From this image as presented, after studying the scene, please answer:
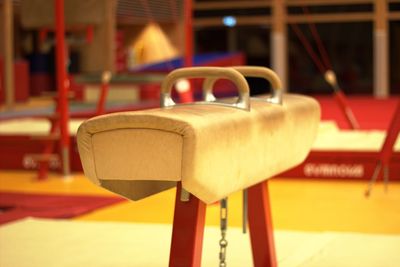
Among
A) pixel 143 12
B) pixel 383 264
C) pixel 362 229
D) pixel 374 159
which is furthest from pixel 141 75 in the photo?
pixel 383 264

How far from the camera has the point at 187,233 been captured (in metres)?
2.75

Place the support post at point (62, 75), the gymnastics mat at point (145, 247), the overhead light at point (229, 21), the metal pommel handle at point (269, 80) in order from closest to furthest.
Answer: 1. the metal pommel handle at point (269, 80)
2. the gymnastics mat at point (145, 247)
3. the support post at point (62, 75)
4. the overhead light at point (229, 21)

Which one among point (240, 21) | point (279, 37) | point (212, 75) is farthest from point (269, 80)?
point (240, 21)

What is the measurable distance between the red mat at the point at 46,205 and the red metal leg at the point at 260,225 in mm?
2109

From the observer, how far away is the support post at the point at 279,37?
16266mm

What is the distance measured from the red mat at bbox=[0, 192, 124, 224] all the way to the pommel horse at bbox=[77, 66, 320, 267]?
238 centimetres

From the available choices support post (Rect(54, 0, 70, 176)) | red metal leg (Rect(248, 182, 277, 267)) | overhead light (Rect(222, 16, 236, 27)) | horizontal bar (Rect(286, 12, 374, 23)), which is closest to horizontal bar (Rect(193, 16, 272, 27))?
overhead light (Rect(222, 16, 236, 27))

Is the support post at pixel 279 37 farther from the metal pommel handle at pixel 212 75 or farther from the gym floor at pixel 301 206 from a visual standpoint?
the metal pommel handle at pixel 212 75

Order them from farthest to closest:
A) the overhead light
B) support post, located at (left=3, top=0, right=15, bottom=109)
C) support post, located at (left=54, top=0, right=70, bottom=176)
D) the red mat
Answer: the overhead light
support post, located at (left=3, top=0, right=15, bottom=109)
support post, located at (left=54, top=0, right=70, bottom=176)
the red mat

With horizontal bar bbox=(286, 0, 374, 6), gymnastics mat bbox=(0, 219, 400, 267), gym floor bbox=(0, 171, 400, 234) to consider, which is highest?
horizontal bar bbox=(286, 0, 374, 6)

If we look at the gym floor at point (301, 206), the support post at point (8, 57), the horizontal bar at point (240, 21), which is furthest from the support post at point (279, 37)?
the gym floor at point (301, 206)

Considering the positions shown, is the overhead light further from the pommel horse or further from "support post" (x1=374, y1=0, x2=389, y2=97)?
the pommel horse

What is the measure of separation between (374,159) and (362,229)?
2010 mm

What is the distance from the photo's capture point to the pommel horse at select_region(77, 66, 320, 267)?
2516 millimetres
